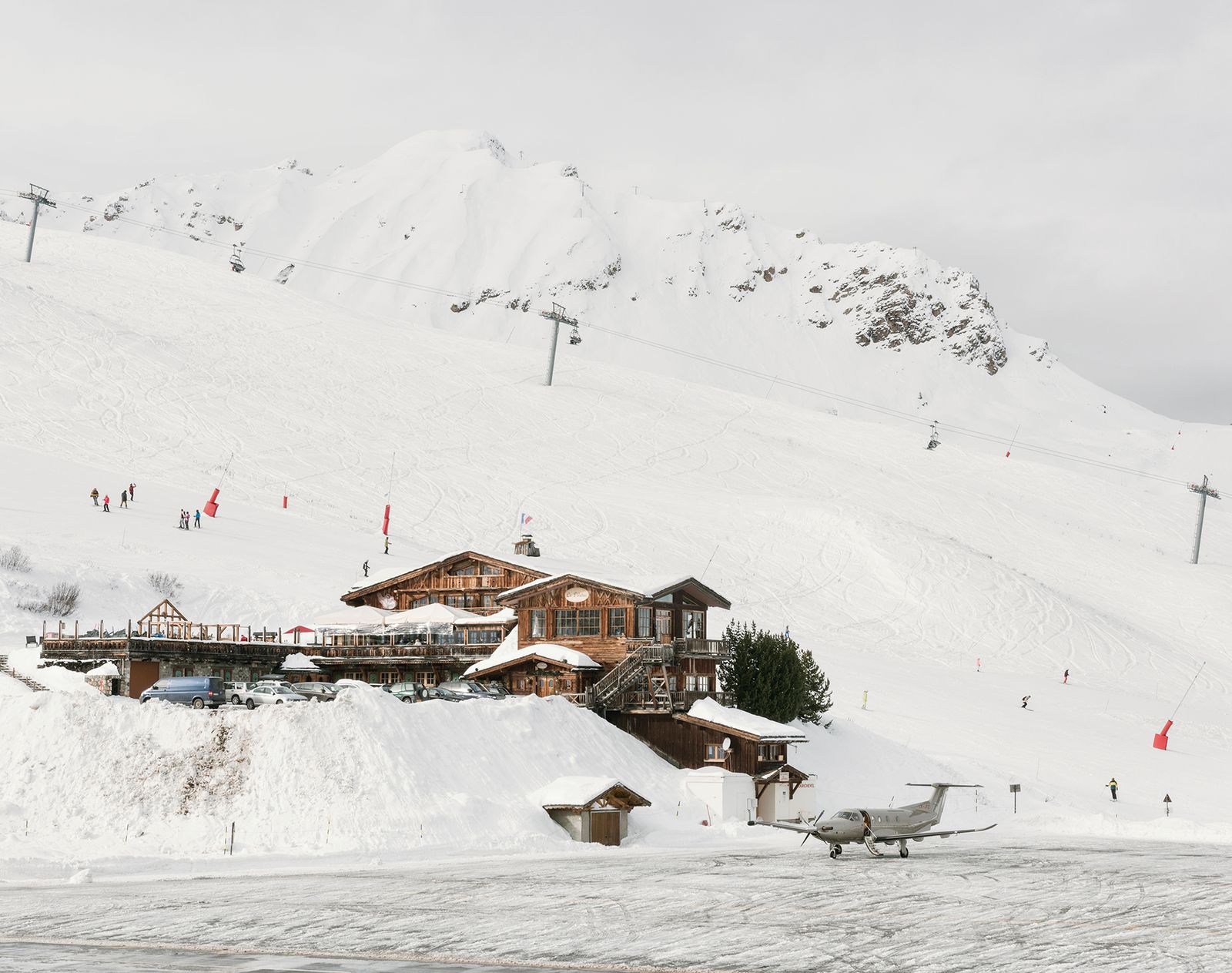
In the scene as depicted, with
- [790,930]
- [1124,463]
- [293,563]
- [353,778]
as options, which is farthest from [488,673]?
[1124,463]

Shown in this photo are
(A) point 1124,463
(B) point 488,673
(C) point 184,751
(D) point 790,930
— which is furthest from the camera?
(A) point 1124,463

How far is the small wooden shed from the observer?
42.5 m

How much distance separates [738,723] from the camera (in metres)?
52.7

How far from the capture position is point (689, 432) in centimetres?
13225

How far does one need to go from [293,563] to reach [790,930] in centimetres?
5122

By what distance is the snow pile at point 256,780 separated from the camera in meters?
38.1

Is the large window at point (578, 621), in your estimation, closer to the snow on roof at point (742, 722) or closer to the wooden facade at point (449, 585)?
the snow on roof at point (742, 722)

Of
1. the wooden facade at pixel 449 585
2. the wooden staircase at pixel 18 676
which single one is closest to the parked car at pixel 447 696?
the wooden facade at pixel 449 585

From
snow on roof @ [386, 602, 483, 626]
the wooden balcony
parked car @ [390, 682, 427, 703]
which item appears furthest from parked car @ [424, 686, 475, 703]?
the wooden balcony

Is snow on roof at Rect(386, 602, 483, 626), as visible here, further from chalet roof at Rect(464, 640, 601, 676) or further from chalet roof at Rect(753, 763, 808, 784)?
chalet roof at Rect(753, 763, 808, 784)

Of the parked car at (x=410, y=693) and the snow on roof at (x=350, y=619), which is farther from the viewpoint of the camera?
the snow on roof at (x=350, y=619)

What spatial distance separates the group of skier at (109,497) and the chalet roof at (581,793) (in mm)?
42678

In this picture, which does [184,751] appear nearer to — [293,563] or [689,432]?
[293,563]

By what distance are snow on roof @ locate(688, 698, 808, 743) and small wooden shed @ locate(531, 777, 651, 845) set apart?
9.06 metres
